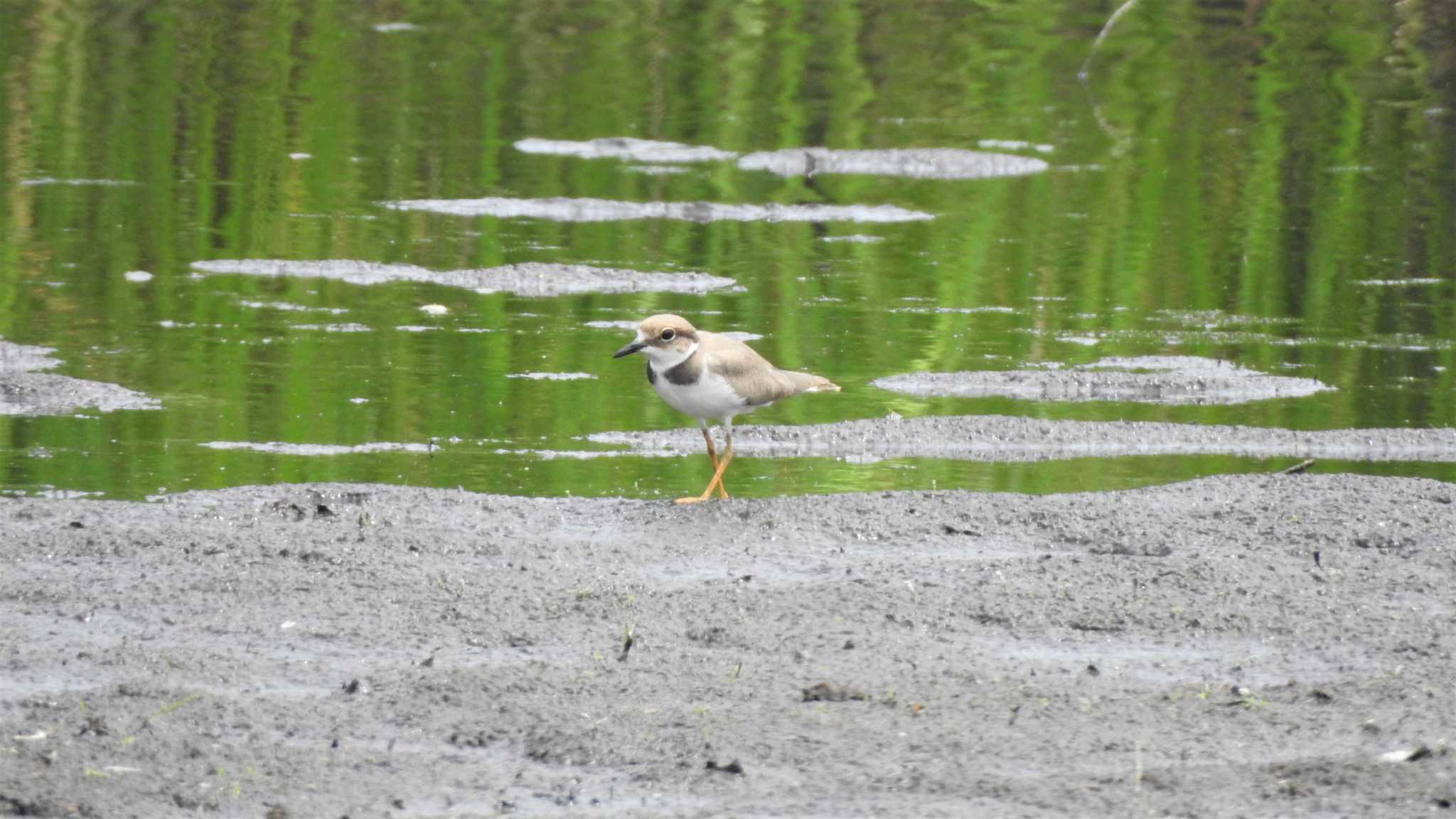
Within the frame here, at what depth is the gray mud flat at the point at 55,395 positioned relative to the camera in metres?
7.04

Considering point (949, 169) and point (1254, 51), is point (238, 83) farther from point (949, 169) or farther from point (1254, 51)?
point (1254, 51)

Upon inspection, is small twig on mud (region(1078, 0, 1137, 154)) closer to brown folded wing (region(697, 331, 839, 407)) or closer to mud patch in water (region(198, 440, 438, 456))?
brown folded wing (region(697, 331, 839, 407))

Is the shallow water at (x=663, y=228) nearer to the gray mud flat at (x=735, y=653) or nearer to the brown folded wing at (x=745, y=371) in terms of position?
the brown folded wing at (x=745, y=371)

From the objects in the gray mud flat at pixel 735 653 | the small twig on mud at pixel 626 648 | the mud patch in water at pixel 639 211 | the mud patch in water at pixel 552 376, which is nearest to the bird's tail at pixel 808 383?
the gray mud flat at pixel 735 653

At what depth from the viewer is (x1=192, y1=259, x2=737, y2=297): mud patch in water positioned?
31.4ft

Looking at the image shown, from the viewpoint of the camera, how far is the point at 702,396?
6273 mm

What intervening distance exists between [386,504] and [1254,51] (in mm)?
14961

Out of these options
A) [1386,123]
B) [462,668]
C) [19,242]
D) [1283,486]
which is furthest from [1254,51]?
[462,668]

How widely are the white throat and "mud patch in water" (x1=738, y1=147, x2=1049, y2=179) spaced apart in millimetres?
6986

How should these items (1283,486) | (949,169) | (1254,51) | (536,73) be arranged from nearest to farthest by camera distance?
1. (1283,486)
2. (949,169)
3. (536,73)
4. (1254,51)

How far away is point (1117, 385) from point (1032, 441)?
97 centimetres

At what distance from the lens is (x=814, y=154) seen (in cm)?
1340

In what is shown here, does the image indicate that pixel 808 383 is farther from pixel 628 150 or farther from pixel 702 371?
pixel 628 150

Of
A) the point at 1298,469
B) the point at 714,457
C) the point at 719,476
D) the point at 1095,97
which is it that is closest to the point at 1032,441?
the point at 1298,469
